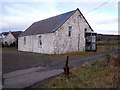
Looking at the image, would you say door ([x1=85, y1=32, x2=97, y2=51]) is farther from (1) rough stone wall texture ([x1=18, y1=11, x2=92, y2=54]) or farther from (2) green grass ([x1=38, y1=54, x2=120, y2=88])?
(2) green grass ([x1=38, y1=54, x2=120, y2=88])

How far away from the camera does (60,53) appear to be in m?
34.4

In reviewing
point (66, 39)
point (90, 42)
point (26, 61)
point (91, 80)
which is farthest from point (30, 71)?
point (90, 42)

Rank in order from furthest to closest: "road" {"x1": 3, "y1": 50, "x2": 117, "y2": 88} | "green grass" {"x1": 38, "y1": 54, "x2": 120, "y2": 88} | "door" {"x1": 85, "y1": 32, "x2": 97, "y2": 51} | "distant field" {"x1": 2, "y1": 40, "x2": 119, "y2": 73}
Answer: "door" {"x1": 85, "y1": 32, "x2": 97, "y2": 51}
"distant field" {"x1": 2, "y1": 40, "x2": 119, "y2": 73}
"road" {"x1": 3, "y1": 50, "x2": 117, "y2": 88}
"green grass" {"x1": 38, "y1": 54, "x2": 120, "y2": 88}

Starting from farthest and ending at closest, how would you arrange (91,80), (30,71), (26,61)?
(26,61) < (30,71) < (91,80)

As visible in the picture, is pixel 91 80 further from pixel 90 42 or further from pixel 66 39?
pixel 90 42

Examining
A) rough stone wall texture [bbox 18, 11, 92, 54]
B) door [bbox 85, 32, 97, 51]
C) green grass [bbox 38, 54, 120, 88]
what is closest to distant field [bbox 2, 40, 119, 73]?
rough stone wall texture [bbox 18, 11, 92, 54]

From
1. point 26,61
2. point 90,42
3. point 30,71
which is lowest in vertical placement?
point 30,71

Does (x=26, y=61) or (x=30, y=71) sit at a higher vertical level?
(x=26, y=61)

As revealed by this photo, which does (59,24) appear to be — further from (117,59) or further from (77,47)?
(117,59)

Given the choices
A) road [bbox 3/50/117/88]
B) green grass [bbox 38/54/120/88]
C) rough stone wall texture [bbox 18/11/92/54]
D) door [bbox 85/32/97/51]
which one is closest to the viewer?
green grass [bbox 38/54/120/88]

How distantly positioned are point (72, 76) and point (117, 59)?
10.0ft

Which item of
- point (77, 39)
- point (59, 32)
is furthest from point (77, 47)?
point (59, 32)

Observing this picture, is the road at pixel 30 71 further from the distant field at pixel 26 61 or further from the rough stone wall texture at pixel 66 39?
the rough stone wall texture at pixel 66 39

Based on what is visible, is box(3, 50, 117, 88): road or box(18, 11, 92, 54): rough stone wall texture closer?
box(3, 50, 117, 88): road
